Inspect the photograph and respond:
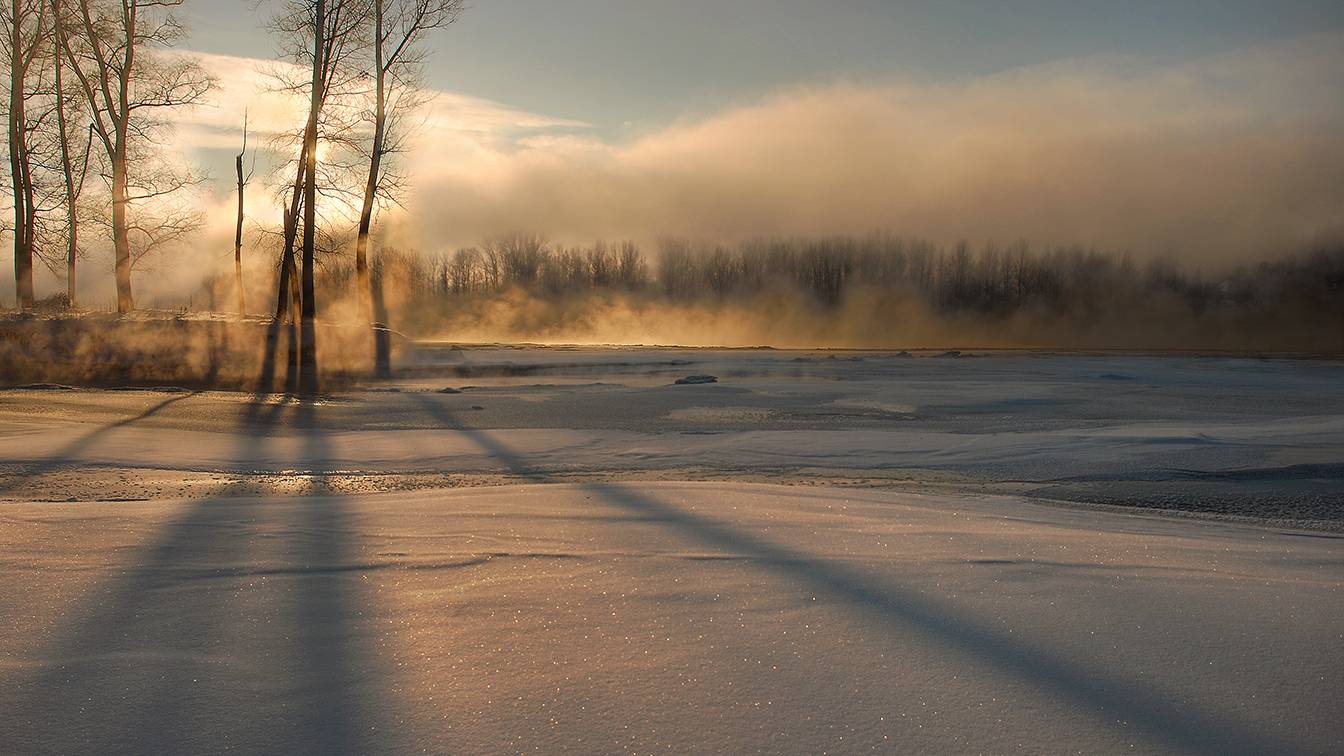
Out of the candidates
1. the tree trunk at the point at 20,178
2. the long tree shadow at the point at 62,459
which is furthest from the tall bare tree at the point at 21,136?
the long tree shadow at the point at 62,459

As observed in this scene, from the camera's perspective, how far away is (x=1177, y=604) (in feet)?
9.02

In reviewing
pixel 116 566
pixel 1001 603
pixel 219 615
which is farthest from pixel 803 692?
pixel 116 566

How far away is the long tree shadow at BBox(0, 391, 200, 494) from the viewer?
5312 millimetres

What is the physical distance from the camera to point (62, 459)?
609 centimetres

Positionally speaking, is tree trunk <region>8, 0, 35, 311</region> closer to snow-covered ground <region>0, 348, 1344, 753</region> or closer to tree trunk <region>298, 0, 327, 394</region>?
tree trunk <region>298, 0, 327, 394</region>

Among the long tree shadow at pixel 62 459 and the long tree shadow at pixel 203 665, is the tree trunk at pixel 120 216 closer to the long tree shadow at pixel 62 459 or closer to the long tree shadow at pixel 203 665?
the long tree shadow at pixel 62 459

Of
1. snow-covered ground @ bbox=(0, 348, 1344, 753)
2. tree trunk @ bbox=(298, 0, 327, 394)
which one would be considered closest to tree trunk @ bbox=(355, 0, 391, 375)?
tree trunk @ bbox=(298, 0, 327, 394)

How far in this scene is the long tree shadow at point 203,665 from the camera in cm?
186

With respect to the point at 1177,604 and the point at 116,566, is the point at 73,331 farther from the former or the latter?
the point at 1177,604

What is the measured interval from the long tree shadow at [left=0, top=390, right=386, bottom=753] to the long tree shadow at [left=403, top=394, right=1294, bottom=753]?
1460 mm

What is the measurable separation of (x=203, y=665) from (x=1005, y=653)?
2056 millimetres

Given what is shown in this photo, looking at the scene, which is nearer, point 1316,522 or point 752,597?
point 752,597

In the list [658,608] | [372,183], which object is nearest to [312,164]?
[372,183]

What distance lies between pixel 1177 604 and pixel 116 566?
3.50 m
